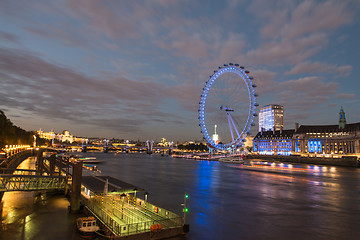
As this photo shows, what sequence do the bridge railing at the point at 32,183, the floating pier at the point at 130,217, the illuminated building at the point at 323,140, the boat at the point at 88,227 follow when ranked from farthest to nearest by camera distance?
the illuminated building at the point at 323,140
the bridge railing at the point at 32,183
the boat at the point at 88,227
the floating pier at the point at 130,217

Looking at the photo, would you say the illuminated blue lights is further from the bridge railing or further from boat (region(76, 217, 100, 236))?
boat (region(76, 217, 100, 236))

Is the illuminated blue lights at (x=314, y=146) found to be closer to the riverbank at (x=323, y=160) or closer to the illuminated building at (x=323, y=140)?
the illuminated building at (x=323, y=140)

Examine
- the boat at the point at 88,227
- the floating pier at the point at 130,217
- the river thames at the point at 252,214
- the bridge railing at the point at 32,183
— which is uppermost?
the bridge railing at the point at 32,183

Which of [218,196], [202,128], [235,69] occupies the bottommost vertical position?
[218,196]

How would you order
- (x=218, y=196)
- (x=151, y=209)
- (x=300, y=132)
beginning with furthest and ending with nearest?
(x=300, y=132) → (x=218, y=196) → (x=151, y=209)

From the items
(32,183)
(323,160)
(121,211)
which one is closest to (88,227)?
(121,211)

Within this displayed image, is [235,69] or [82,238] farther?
[235,69]

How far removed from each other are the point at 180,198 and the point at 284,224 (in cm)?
1701

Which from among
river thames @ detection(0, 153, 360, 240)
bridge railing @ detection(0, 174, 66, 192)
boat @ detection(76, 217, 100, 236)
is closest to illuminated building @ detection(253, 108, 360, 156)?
river thames @ detection(0, 153, 360, 240)

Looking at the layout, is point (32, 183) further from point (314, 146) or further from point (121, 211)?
point (314, 146)

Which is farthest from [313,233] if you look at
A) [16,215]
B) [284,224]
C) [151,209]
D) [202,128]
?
[202,128]

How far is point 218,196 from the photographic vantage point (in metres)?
41.8

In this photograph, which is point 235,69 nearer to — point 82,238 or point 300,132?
point 82,238

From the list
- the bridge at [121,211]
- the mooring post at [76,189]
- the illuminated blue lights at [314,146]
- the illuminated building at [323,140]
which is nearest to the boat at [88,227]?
the bridge at [121,211]
